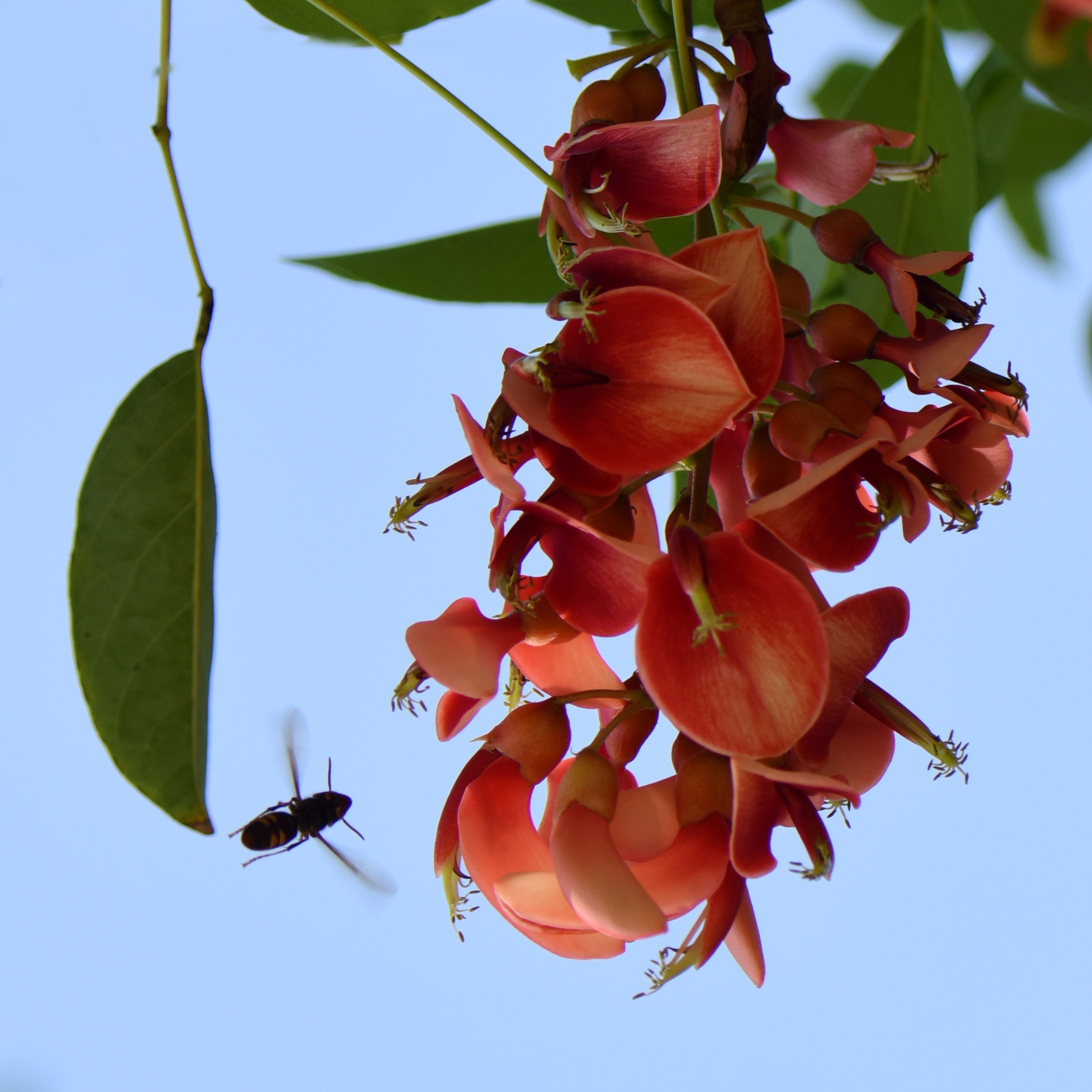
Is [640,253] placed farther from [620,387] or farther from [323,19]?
[323,19]

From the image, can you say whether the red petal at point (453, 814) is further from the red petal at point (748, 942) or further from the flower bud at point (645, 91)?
the flower bud at point (645, 91)

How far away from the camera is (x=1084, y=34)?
44 centimetres

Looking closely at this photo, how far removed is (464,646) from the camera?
354mm

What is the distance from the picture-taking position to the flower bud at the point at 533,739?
390mm

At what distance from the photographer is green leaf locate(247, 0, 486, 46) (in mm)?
514

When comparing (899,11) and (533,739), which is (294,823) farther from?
(899,11)

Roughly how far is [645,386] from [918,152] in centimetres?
34

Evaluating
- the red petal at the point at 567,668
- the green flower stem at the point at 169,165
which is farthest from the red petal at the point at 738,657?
the green flower stem at the point at 169,165

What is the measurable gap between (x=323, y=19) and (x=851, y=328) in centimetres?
31

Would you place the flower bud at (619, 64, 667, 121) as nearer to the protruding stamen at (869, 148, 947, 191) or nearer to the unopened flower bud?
the protruding stamen at (869, 148, 947, 191)

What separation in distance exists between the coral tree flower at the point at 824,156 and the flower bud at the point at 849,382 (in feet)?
0.22

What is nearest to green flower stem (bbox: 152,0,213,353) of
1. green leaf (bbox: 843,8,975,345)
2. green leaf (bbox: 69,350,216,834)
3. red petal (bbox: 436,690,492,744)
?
green leaf (bbox: 69,350,216,834)

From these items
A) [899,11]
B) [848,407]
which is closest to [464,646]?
[848,407]

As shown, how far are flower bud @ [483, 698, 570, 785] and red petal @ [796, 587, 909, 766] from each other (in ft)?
0.29
